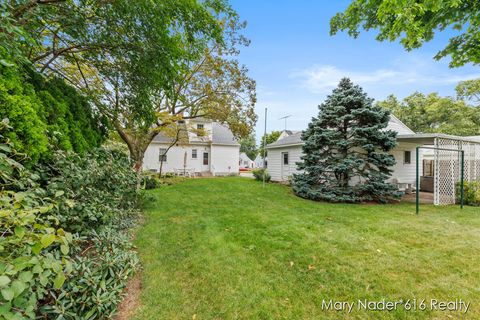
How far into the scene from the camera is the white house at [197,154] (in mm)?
19516

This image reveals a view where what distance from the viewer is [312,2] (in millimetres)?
7145

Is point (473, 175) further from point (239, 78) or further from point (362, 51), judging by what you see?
point (239, 78)

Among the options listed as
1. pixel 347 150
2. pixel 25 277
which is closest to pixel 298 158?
pixel 347 150

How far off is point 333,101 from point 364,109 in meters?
1.30

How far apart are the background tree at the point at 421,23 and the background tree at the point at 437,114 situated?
20136 mm

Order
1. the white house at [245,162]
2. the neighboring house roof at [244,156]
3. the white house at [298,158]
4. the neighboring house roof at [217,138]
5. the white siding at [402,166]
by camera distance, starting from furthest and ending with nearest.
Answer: the white house at [245,162] → the neighboring house roof at [244,156] → the neighboring house roof at [217,138] → the white house at [298,158] → the white siding at [402,166]

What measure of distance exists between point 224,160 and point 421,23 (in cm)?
1745

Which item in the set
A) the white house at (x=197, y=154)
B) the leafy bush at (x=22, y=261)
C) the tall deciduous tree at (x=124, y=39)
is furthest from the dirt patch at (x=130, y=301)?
the white house at (x=197, y=154)

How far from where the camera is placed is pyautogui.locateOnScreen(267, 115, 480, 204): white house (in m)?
8.36

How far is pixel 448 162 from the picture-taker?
8.80 metres

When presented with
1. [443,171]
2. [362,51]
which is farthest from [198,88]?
[443,171]

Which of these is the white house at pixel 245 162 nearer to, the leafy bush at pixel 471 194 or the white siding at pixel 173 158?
the white siding at pixel 173 158

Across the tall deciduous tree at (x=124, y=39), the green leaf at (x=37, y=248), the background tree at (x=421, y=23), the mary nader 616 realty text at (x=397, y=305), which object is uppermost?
the background tree at (x=421, y=23)

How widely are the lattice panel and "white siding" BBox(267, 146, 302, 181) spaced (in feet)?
19.6
